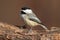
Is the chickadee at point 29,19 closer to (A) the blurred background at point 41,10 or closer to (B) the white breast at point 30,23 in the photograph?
(B) the white breast at point 30,23

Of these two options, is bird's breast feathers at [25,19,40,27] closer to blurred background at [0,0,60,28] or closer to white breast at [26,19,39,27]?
white breast at [26,19,39,27]

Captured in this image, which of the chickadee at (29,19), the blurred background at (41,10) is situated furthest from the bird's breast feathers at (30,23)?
the blurred background at (41,10)

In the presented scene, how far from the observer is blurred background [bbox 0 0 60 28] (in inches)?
165

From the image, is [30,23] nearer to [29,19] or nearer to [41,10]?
[29,19]

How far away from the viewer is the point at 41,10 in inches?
166

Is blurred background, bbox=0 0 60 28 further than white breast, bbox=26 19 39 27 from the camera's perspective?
Yes

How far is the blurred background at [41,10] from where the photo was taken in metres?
4.18

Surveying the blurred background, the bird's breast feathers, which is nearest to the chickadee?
the bird's breast feathers

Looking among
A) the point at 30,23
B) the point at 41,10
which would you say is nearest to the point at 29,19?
the point at 30,23

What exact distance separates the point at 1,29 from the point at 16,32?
0.23 meters

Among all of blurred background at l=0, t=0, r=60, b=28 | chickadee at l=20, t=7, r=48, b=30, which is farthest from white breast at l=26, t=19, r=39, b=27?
blurred background at l=0, t=0, r=60, b=28

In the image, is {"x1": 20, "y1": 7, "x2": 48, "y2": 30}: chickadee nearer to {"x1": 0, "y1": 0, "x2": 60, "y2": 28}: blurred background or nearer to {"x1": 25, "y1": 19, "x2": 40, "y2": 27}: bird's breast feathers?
{"x1": 25, "y1": 19, "x2": 40, "y2": 27}: bird's breast feathers

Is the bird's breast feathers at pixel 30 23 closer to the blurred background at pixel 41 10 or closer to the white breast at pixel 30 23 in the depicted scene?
the white breast at pixel 30 23

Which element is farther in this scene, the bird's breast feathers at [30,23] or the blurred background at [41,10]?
the blurred background at [41,10]
